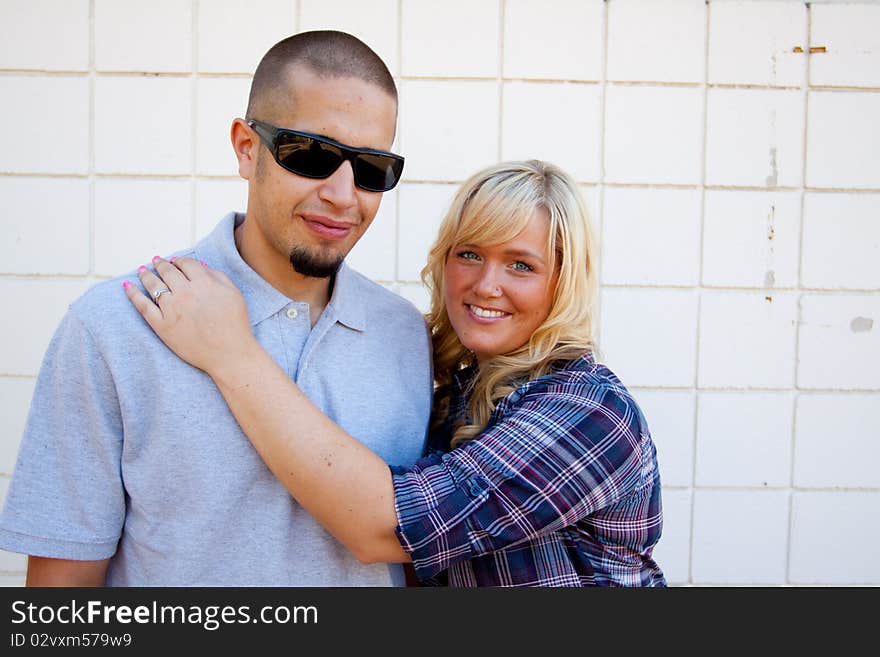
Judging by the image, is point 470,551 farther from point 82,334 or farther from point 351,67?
point 351,67

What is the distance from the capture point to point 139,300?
158 cm

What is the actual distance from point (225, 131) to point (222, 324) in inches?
69.2

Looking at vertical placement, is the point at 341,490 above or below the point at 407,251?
below

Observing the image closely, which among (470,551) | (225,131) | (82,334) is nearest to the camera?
(82,334)

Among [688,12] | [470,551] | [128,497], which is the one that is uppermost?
[688,12]

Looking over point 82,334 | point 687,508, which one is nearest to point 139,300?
point 82,334

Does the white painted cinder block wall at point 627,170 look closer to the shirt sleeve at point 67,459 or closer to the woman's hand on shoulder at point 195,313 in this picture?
the woman's hand on shoulder at point 195,313

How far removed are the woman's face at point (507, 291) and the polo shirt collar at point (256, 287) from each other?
301mm

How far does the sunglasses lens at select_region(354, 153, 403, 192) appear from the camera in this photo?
1.70m

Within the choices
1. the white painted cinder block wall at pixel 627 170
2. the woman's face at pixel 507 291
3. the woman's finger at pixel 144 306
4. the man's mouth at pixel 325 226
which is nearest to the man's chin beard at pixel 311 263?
the man's mouth at pixel 325 226

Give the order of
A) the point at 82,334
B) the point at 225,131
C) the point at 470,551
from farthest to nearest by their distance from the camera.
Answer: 1. the point at 225,131
2. the point at 470,551
3. the point at 82,334

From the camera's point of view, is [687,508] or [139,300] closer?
[139,300]

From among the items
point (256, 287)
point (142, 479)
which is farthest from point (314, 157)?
point (142, 479)

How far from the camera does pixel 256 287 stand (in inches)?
69.0
